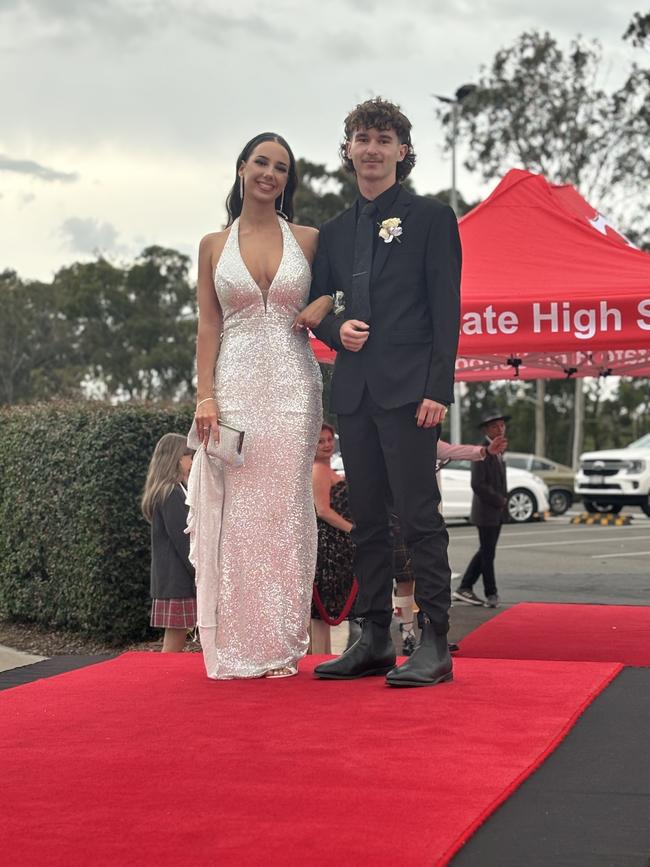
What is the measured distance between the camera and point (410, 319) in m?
4.52

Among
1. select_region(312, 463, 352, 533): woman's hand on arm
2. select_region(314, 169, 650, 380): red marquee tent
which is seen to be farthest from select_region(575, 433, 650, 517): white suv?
select_region(312, 463, 352, 533): woman's hand on arm

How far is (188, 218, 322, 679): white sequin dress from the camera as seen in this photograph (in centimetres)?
473

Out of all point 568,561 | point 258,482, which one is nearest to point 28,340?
point 568,561

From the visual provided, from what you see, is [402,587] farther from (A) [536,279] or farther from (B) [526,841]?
(B) [526,841]

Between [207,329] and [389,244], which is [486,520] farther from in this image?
[389,244]

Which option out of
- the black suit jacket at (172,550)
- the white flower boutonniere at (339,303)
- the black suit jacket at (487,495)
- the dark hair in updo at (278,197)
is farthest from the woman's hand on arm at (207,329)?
the black suit jacket at (487,495)

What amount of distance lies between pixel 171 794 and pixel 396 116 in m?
2.67

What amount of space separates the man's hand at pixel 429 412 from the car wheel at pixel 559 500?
76.6 ft

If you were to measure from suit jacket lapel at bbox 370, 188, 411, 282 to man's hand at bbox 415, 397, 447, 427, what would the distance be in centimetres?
51

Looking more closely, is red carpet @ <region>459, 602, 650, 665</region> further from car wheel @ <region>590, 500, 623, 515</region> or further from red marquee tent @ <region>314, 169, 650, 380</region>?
car wheel @ <region>590, 500, 623, 515</region>

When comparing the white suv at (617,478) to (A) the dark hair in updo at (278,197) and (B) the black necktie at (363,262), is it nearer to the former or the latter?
(A) the dark hair in updo at (278,197)

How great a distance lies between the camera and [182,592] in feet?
24.6

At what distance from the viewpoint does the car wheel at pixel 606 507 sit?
83.6 ft

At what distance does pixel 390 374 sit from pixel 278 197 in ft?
3.12
